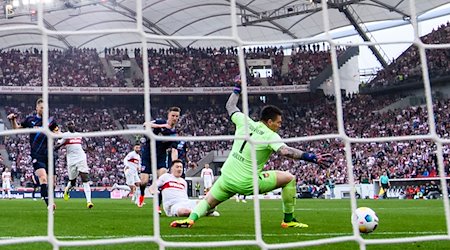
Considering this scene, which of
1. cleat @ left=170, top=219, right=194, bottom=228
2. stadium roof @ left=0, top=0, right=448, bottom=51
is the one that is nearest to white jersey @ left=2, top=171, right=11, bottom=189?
stadium roof @ left=0, top=0, right=448, bottom=51

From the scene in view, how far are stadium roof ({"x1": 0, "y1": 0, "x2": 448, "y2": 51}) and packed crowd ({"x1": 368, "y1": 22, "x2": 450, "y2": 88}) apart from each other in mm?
1718

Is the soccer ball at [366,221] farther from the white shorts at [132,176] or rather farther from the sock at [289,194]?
the white shorts at [132,176]

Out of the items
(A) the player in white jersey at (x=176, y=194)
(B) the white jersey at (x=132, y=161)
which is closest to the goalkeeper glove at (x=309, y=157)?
(A) the player in white jersey at (x=176, y=194)

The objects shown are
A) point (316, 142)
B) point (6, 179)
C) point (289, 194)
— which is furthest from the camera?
point (316, 142)

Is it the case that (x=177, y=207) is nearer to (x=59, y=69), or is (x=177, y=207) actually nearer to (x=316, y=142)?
(x=316, y=142)

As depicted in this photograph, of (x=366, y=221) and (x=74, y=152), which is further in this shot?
(x=74, y=152)

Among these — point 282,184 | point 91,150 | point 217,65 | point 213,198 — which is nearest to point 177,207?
point 213,198

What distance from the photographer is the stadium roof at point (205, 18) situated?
94.8 ft

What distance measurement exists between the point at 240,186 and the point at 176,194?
2.31 m

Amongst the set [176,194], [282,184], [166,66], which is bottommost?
[176,194]

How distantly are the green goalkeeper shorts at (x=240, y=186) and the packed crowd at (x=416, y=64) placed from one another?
73.9 ft

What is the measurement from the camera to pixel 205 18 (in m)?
32.1

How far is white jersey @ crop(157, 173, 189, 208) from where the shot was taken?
7969 mm

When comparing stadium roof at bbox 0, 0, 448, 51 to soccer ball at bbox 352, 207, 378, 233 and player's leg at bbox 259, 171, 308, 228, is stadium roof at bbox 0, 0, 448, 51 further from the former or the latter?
soccer ball at bbox 352, 207, 378, 233
